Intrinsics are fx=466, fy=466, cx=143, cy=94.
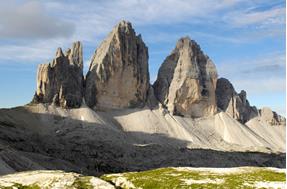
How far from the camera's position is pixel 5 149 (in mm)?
138125

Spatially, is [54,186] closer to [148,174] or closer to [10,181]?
[10,181]

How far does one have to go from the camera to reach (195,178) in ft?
136

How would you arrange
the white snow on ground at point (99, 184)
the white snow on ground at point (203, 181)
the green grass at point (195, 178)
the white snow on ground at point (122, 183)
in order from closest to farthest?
1. the white snow on ground at point (99, 184)
2. the green grass at point (195, 178)
3. the white snow on ground at point (122, 183)
4. the white snow on ground at point (203, 181)

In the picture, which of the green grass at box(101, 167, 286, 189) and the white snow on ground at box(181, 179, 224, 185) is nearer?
the green grass at box(101, 167, 286, 189)

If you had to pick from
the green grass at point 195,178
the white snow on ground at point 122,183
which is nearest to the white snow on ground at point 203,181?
the green grass at point 195,178

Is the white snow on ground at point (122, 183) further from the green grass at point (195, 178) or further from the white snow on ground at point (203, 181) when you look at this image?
the white snow on ground at point (203, 181)

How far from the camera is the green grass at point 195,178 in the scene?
39094 mm

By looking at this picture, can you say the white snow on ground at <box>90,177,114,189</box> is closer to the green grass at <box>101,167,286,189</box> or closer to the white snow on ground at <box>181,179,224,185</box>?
the green grass at <box>101,167,286,189</box>

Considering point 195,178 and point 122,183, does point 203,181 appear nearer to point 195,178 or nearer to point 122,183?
point 195,178

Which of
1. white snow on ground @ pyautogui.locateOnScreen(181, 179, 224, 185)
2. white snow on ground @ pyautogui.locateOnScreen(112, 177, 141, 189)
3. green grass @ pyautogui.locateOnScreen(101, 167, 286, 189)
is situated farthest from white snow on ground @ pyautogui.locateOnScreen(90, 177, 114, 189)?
white snow on ground @ pyautogui.locateOnScreen(181, 179, 224, 185)

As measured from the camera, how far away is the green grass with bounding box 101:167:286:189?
1539 inches

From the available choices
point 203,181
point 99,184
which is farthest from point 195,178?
point 99,184

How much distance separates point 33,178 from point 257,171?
2201 cm

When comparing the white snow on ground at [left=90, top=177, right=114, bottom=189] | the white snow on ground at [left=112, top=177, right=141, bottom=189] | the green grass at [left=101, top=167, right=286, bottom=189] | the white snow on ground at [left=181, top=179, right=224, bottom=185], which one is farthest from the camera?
the white snow on ground at [left=181, top=179, right=224, bottom=185]
